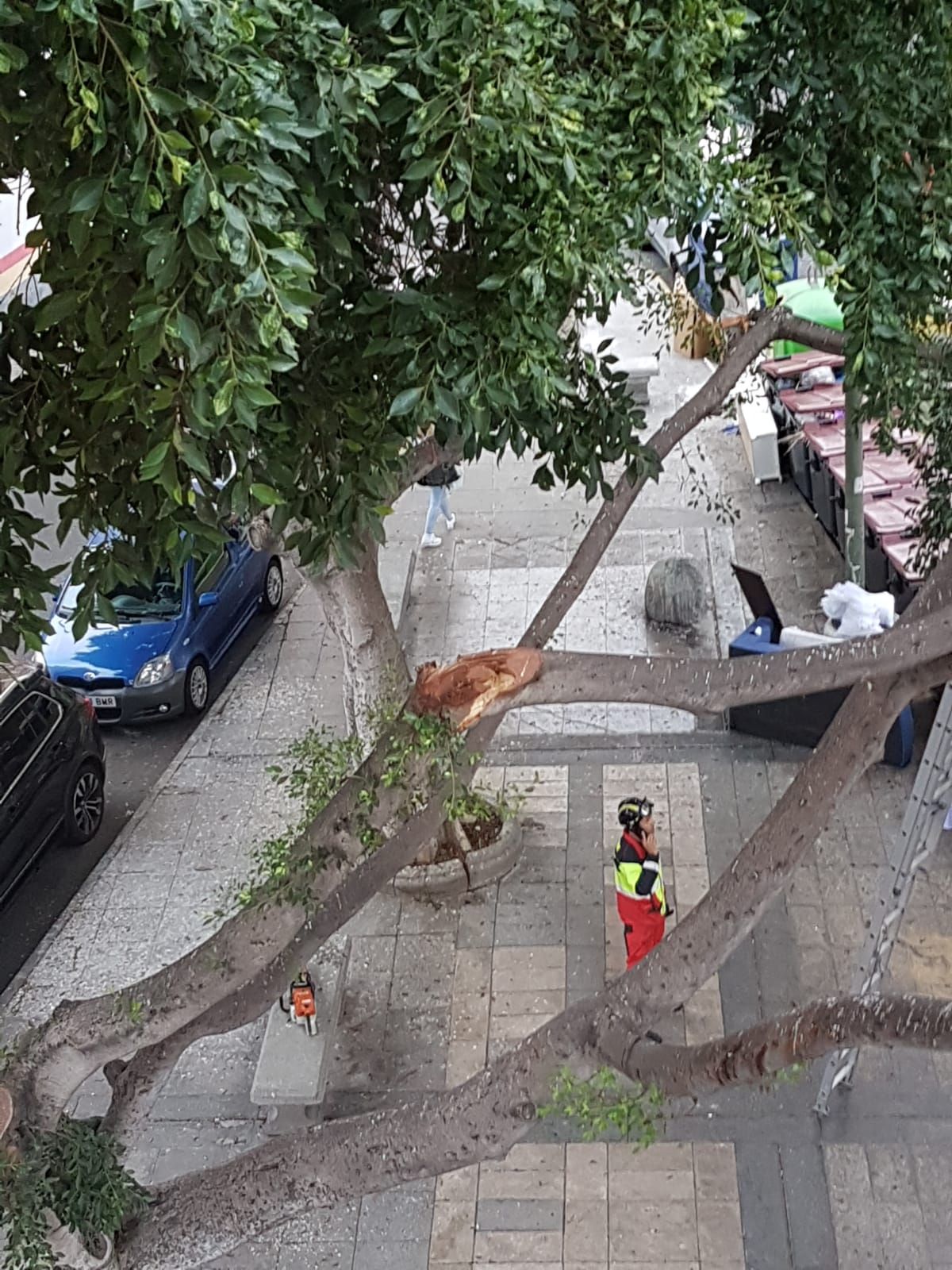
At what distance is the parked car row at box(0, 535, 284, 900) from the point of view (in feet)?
33.6

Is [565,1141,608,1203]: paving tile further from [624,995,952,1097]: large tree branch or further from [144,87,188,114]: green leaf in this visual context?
[144,87,188,114]: green leaf

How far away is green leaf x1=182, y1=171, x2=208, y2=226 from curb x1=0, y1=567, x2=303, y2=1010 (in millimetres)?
7605

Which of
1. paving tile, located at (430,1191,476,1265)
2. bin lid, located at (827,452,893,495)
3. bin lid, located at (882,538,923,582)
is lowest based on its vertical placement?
paving tile, located at (430,1191,476,1265)

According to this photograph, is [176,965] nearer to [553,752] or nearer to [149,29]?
[149,29]

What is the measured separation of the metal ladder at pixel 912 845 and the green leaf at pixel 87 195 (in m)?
4.53

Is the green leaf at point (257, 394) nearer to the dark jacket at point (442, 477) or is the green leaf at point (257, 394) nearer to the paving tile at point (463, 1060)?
the paving tile at point (463, 1060)

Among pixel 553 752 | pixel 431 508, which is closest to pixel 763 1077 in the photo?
pixel 553 752

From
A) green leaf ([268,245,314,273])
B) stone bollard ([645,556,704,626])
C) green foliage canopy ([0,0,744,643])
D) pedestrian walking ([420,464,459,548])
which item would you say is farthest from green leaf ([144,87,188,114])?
pedestrian walking ([420,464,459,548])

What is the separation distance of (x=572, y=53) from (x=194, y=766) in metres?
8.53

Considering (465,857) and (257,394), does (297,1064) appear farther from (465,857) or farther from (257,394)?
(257,394)

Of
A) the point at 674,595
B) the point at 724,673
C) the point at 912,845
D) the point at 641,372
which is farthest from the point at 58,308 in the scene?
the point at 641,372

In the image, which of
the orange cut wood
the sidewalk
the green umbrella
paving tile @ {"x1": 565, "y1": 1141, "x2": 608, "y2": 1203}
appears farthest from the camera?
the green umbrella

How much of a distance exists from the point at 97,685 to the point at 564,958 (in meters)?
5.45

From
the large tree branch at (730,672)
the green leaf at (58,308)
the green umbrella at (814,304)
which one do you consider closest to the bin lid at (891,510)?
the green umbrella at (814,304)
